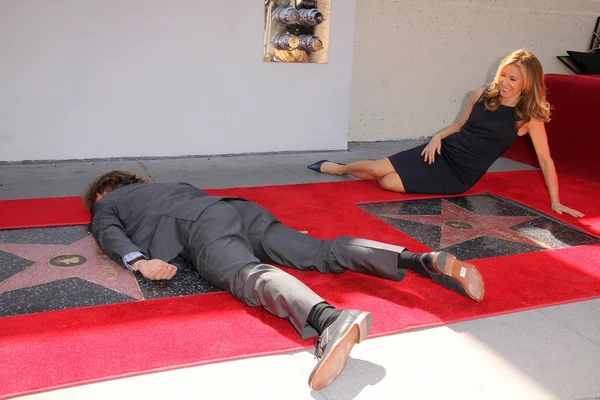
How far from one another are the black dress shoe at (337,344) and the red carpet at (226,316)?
0.20 metres

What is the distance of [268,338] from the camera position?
6.49 feet

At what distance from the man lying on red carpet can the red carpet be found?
0.26ft

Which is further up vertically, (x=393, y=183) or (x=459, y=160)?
(x=459, y=160)

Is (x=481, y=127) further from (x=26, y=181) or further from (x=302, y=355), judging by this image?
(x=26, y=181)

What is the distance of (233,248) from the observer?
2.17m

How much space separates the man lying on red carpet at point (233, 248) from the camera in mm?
2055

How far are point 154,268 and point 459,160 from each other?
7.32 ft

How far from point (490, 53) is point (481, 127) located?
2.62 m

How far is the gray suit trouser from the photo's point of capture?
196 cm

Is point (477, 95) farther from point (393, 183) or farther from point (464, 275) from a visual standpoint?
point (464, 275)

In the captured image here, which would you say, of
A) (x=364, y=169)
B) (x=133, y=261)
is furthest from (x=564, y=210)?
(x=133, y=261)

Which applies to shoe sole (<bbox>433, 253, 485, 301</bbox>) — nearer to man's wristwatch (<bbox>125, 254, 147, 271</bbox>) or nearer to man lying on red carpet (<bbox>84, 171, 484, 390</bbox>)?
man lying on red carpet (<bbox>84, 171, 484, 390</bbox>)

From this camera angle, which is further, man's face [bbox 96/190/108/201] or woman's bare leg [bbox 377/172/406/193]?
woman's bare leg [bbox 377/172/406/193]

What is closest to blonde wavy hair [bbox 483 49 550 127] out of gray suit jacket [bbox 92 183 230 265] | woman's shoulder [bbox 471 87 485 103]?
woman's shoulder [bbox 471 87 485 103]
